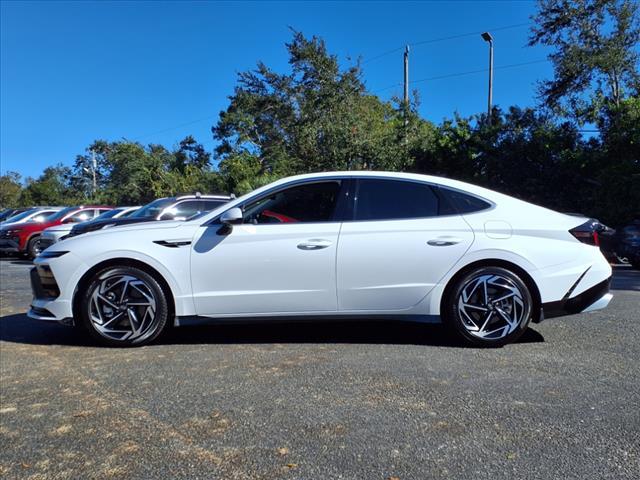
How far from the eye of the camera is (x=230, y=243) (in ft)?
15.6

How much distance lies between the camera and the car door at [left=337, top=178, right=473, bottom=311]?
471cm

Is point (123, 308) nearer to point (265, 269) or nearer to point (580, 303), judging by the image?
point (265, 269)

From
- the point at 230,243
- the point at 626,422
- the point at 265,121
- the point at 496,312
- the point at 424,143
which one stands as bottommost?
the point at 626,422

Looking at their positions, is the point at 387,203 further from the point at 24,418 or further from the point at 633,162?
the point at 633,162

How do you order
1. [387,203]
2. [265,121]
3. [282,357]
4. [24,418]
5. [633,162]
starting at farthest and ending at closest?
1. [265,121]
2. [633,162]
3. [387,203]
4. [282,357]
5. [24,418]

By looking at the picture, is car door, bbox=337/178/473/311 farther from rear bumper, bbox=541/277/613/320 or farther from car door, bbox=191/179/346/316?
rear bumper, bbox=541/277/613/320

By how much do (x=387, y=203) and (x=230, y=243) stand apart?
1433 millimetres

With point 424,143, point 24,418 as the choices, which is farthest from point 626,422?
point 424,143

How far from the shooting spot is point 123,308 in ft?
15.7

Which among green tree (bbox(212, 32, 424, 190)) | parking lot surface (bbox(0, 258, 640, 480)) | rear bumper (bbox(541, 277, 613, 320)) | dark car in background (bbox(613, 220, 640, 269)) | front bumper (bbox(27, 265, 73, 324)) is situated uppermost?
green tree (bbox(212, 32, 424, 190))

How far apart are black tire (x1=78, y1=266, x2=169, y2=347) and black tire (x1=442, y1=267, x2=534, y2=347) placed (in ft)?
8.31

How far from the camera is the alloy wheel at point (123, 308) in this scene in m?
4.77

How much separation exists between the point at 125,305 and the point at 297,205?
1.74 meters

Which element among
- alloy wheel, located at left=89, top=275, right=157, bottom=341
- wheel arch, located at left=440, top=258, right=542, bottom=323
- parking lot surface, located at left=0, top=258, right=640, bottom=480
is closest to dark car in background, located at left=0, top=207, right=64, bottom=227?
parking lot surface, located at left=0, top=258, right=640, bottom=480
